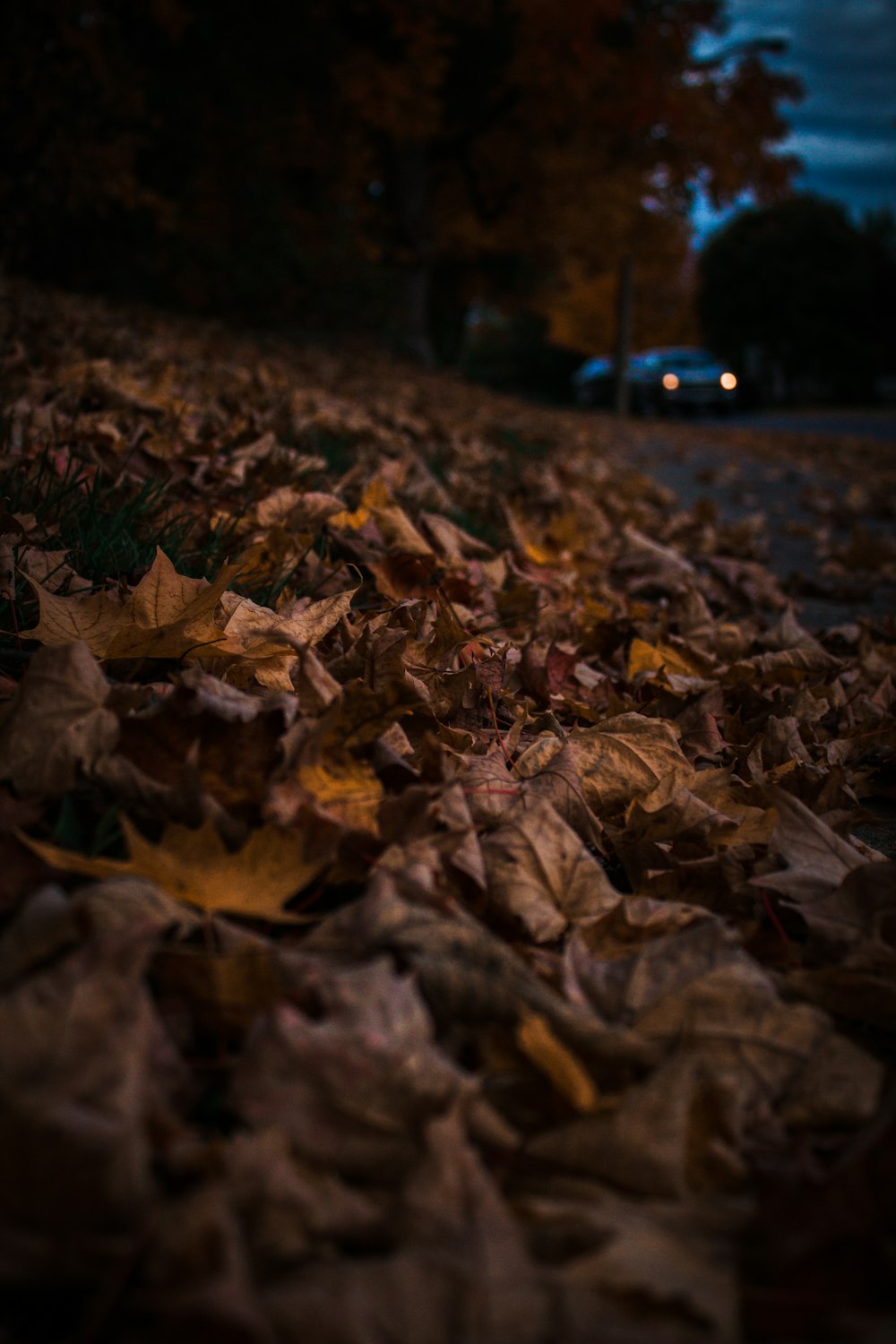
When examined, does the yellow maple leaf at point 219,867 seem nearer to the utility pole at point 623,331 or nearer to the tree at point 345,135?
the tree at point 345,135

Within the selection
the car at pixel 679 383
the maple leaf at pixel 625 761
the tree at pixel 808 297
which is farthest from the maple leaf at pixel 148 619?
the tree at pixel 808 297

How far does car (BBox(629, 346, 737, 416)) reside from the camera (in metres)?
26.3

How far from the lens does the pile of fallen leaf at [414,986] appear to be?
0.69m

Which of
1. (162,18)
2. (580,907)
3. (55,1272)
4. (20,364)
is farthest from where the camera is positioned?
(162,18)

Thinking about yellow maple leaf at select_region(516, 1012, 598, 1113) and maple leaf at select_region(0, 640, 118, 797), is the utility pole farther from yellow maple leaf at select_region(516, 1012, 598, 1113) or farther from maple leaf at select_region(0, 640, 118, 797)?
yellow maple leaf at select_region(516, 1012, 598, 1113)

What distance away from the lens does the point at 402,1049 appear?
842mm

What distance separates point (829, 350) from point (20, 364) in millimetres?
42961

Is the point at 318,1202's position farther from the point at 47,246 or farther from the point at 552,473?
the point at 47,246

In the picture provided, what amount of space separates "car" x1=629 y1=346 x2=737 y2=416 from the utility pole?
4.33m

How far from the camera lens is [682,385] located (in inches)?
1040

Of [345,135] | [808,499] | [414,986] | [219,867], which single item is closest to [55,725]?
[219,867]

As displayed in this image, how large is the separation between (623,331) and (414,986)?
74.3 ft

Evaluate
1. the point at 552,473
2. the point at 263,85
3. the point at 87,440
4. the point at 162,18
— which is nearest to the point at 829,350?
the point at 263,85

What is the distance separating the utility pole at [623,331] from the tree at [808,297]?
72.0ft
